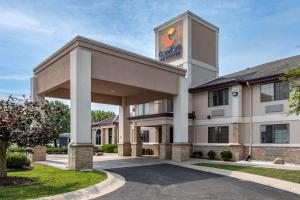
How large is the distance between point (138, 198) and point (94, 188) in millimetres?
1908

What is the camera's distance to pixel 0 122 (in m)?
11.5

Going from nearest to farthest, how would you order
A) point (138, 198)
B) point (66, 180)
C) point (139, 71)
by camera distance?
point (138, 198), point (66, 180), point (139, 71)

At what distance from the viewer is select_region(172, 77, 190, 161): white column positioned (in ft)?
71.5

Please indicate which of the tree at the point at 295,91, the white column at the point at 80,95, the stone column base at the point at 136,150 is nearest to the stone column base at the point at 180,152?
the stone column base at the point at 136,150

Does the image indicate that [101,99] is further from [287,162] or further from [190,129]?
[287,162]

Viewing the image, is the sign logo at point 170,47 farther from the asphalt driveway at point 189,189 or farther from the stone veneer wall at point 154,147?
the asphalt driveway at point 189,189

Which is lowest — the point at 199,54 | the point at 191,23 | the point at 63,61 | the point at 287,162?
the point at 287,162

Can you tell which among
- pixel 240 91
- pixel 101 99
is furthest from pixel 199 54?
pixel 101 99

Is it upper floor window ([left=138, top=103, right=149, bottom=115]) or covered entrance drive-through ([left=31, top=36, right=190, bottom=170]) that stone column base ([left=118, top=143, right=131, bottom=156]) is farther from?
upper floor window ([left=138, top=103, right=149, bottom=115])

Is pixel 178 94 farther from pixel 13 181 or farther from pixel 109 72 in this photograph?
pixel 13 181

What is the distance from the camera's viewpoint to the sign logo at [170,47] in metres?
28.8

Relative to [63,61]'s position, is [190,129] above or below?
below

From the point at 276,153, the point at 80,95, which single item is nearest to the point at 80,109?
the point at 80,95

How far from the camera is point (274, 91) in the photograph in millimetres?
21875
